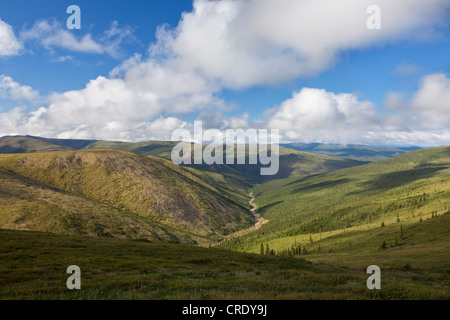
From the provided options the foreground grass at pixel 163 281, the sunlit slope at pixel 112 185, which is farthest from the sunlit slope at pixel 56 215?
the foreground grass at pixel 163 281

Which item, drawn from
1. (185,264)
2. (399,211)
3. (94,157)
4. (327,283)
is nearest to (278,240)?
(399,211)

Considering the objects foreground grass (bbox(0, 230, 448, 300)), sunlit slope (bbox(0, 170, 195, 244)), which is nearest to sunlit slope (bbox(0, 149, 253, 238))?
sunlit slope (bbox(0, 170, 195, 244))

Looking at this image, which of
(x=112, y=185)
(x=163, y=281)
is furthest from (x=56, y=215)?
(x=163, y=281)

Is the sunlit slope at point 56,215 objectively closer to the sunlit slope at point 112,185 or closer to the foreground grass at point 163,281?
the sunlit slope at point 112,185

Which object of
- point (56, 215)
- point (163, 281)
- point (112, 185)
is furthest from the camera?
point (112, 185)

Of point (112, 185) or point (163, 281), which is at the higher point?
point (112, 185)

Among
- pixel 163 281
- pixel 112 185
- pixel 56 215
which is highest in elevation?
pixel 112 185

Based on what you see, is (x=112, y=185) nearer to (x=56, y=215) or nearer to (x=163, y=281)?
(x=56, y=215)

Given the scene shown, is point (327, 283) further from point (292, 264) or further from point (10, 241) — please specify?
point (10, 241)
